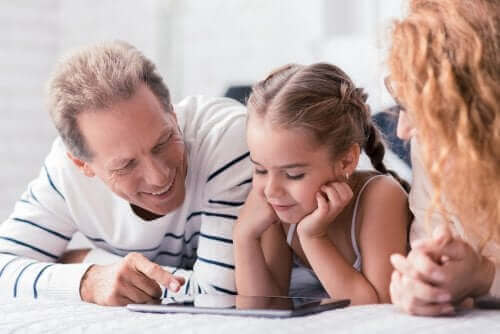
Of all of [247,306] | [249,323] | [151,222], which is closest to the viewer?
[249,323]

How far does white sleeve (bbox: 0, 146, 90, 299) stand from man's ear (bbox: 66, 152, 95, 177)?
0.16 meters

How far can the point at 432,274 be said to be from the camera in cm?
103

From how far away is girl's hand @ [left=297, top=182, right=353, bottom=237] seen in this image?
1343mm

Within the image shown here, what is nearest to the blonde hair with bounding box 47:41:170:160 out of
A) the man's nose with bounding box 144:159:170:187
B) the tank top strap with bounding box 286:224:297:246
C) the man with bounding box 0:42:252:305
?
the man with bounding box 0:42:252:305

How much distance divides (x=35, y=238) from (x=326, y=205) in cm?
76

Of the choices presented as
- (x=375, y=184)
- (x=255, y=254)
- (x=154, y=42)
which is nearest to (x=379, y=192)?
(x=375, y=184)

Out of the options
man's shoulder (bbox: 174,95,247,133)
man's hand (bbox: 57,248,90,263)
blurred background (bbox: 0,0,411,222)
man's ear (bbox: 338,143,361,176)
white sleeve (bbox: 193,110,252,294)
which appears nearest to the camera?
man's ear (bbox: 338,143,361,176)

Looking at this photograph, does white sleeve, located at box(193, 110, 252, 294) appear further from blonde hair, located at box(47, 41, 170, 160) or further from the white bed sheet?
the white bed sheet

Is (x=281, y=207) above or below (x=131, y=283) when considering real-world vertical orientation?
above

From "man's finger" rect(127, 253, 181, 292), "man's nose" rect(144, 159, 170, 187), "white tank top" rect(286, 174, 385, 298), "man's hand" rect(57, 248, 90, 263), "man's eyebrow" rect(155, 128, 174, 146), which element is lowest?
"man's hand" rect(57, 248, 90, 263)

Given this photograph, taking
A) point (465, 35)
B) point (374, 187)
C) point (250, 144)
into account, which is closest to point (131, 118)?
point (250, 144)

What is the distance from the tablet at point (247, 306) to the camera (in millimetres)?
1062

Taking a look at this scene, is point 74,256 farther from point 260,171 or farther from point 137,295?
point 260,171

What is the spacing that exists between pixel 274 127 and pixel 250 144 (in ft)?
0.18
